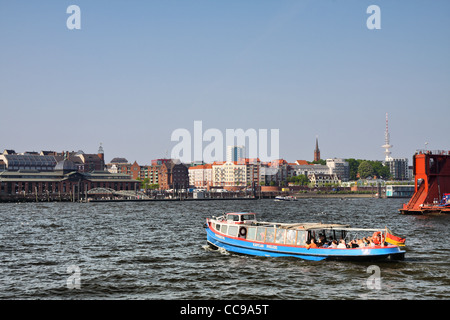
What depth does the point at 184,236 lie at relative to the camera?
205ft

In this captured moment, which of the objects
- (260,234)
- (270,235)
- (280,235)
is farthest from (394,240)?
(260,234)

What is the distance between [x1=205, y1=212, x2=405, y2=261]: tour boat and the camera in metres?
38.1

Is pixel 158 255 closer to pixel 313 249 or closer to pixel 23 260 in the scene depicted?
pixel 23 260

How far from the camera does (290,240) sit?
1634 inches

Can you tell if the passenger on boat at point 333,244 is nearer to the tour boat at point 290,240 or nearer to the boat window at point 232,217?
the tour boat at point 290,240

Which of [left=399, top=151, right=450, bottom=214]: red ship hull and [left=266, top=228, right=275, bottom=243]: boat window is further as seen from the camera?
[left=399, top=151, right=450, bottom=214]: red ship hull

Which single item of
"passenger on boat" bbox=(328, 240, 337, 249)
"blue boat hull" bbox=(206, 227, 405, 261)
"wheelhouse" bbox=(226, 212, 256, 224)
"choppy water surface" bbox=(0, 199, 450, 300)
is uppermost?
"wheelhouse" bbox=(226, 212, 256, 224)

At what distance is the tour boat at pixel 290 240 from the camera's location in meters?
38.1

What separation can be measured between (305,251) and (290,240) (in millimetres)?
1794

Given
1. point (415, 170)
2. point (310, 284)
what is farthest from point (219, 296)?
point (415, 170)

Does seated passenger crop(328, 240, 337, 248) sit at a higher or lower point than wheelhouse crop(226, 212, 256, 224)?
lower

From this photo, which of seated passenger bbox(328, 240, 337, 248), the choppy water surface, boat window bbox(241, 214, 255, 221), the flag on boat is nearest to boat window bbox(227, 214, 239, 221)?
boat window bbox(241, 214, 255, 221)

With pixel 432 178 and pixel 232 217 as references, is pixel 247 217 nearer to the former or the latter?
pixel 232 217

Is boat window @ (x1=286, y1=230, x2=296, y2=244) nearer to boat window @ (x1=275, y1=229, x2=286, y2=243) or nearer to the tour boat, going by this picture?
the tour boat
